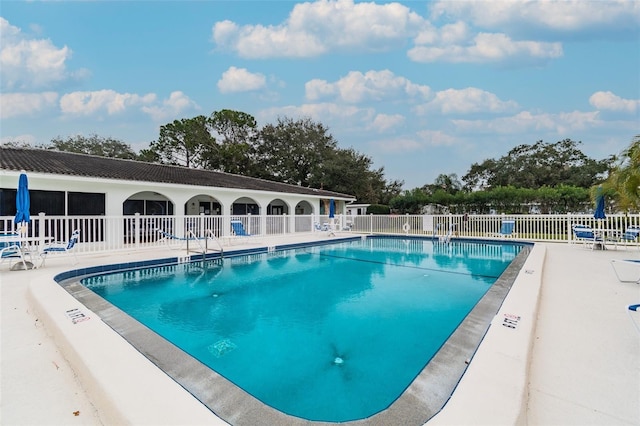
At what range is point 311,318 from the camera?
4902mm

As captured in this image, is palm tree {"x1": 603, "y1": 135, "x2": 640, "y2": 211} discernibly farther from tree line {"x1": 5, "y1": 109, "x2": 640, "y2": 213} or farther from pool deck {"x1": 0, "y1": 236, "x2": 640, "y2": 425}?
tree line {"x1": 5, "y1": 109, "x2": 640, "y2": 213}

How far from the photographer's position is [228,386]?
2484mm

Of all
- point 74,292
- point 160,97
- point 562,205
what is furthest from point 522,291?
point 160,97

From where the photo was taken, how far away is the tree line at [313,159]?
91.8 feet

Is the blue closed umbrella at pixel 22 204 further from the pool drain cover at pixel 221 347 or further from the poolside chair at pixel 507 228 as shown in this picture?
the poolside chair at pixel 507 228

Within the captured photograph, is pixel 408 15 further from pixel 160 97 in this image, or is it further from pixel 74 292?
pixel 160 97

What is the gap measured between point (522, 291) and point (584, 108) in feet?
77.3

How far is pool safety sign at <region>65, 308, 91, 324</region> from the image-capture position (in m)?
3.56

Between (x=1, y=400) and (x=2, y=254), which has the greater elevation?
(x=2, y=254)

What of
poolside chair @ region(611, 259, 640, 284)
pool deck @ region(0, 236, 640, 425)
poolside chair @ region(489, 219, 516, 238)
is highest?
poolside chair @ region(489, 219, 516, 238)

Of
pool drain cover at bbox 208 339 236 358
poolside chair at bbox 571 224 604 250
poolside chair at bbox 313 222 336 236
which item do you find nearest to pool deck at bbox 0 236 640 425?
pool drain cover at bbox 208 339 236 358

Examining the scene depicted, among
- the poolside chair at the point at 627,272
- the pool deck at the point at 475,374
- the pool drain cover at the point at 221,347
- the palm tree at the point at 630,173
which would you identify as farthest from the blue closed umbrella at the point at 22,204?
the palm tree at the point at 630,173

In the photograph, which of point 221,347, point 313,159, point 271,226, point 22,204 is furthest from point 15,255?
point 313,159

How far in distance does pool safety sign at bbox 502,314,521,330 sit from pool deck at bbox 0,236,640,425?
0.02 metres
